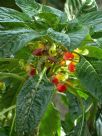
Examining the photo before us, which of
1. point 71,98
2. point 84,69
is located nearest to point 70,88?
point 84,69

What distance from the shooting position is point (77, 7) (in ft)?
3.29

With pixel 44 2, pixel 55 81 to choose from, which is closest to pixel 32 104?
pixel 55 81

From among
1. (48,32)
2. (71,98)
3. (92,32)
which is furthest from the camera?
(71,98)

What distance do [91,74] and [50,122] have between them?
183 millimetres

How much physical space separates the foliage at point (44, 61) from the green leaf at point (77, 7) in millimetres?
157

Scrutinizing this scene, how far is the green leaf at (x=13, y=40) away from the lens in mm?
625

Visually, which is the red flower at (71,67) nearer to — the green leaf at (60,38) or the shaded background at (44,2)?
the green leaf at (60,38)

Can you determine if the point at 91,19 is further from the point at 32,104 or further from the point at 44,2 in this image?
the point at 44,2

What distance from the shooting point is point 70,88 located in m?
0.80

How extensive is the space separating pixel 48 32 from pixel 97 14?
0.19 meters

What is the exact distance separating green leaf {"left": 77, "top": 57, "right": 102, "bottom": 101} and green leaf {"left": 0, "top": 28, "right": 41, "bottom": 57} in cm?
14

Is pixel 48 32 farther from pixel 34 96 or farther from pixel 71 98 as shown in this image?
pixel 71 98

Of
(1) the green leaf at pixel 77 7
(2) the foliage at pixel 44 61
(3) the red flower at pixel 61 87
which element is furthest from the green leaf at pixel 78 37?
(1) the green leaf at pixel 77 7

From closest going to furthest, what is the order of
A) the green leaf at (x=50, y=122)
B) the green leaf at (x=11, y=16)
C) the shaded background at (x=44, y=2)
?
the green leaf at (x=11, y=16)
the green leaf at (x=50, y=122)
the shaded background at (x=44, y=2)
